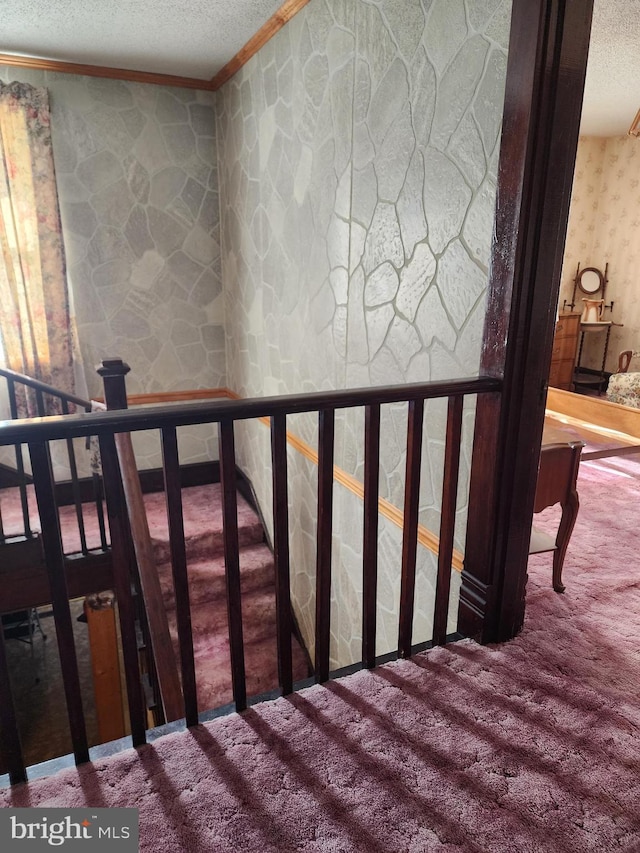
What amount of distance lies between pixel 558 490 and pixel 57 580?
175 cm

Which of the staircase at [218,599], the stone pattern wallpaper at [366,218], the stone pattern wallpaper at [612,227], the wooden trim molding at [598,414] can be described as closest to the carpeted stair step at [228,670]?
the staircase at [218,599]

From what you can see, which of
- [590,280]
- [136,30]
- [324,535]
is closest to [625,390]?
[590,280]

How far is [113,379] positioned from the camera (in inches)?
114

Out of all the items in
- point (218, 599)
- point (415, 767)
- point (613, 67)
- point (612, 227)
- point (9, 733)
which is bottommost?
point (218, 599)

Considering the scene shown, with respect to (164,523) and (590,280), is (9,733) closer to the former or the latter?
(164,523)

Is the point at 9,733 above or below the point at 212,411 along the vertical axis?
below

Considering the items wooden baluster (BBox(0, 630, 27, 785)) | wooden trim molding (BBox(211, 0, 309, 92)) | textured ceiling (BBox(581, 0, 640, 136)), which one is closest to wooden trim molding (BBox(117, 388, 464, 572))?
wooden baluster (BBox(0, 630, 27, 785))

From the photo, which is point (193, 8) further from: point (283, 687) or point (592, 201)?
point (592, 201)

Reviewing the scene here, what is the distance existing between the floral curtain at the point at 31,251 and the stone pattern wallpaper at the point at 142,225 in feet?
0.34

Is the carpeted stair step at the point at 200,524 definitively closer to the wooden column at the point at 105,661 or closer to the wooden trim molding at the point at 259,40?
the wooden column at the point at 105,661

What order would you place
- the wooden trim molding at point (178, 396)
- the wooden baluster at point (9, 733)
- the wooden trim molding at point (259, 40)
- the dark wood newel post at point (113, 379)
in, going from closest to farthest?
the wooden baluster at point (9, 733), the wooden trim molding at point (259, 40), the dark wood newel post at point (113, 379), the wooden trim molding at point (178, 396)

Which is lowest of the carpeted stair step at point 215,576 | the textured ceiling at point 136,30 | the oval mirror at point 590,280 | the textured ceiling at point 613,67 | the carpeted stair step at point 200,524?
the carpeted stair step at point 215,576

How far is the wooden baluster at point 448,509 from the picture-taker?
5.26 ft

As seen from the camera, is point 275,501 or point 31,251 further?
point 31,251
